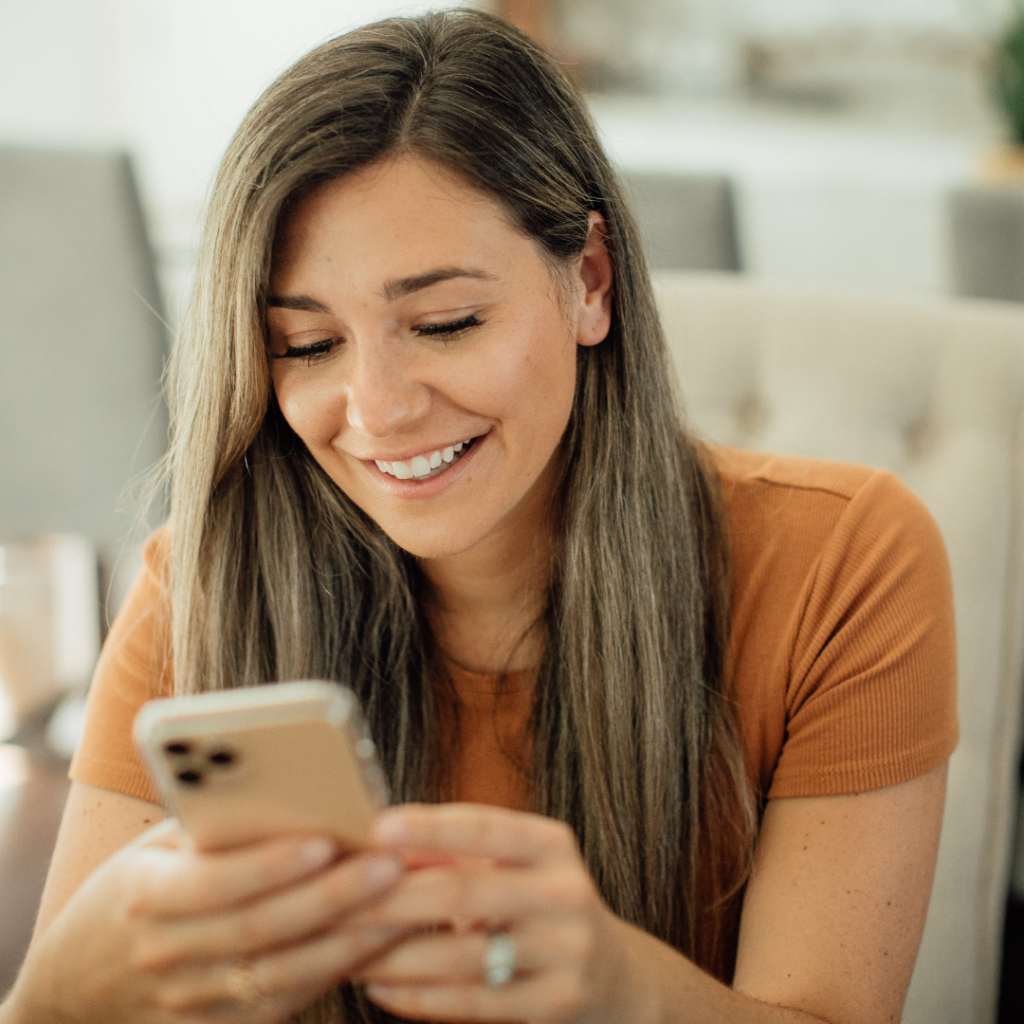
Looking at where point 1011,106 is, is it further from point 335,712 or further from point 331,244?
point 335,712

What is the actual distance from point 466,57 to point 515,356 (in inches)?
9.1

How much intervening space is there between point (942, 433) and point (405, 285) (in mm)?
611

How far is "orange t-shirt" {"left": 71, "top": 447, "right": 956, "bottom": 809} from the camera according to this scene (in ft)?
2.75

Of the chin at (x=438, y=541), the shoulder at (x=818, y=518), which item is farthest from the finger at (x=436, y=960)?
the shoulder at (x=818, y=518)

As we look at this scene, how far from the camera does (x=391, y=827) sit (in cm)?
50

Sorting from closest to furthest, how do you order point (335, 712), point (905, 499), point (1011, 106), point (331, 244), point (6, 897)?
1. point (335, 712)
2. point (331, 244)
3. point (905, 499)
4. point (6, 897)
5. point (1011, 106)

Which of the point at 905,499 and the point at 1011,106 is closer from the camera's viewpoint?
the point at 905,499

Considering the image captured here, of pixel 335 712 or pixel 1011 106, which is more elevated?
pixel 1011 106

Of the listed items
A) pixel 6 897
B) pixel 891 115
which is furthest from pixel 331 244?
pixel 891 115

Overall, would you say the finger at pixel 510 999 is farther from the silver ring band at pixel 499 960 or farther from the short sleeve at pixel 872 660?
the short sleeve at pixel 872 660

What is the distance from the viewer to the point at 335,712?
1.49ft

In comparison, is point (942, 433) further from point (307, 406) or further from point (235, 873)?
point (235, 873)

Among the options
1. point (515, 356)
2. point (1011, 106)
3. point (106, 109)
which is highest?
point (106, 109)

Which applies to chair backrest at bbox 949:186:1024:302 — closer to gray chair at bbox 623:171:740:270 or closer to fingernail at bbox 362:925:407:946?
gray chair at bbox 623:171:740:270
